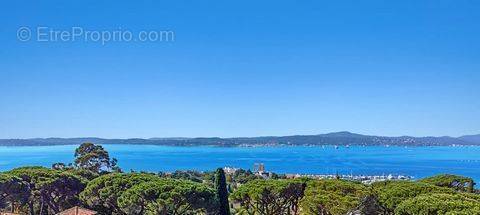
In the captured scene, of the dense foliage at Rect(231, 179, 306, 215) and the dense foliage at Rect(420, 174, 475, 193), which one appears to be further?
the dense foliage at Rect(420, 174, 475, 193)

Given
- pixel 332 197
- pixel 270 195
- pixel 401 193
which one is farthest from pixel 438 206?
pixel 270 195

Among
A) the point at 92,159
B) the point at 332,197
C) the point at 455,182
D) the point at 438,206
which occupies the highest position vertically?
the point at 92,159

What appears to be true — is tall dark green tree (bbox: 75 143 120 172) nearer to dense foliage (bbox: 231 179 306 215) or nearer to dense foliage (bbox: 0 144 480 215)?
dense foliage (bbox: 0 144 480 215)

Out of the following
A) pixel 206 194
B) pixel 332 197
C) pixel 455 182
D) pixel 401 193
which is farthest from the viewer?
pixel 455 182

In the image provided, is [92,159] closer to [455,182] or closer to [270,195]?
[270,195]

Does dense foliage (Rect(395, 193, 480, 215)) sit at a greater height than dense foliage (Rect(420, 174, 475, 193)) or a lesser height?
greater

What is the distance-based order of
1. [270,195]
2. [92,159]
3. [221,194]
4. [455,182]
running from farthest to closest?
[92,159] → [455,182] → [221,194] → [270,195]

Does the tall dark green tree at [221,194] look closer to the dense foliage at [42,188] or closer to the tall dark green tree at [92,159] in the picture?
the dense foliage at [42,188]

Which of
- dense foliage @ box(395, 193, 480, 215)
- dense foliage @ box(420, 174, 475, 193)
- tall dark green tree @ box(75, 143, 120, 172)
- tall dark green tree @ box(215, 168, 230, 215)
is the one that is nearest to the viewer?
dense foliage @ box(395, 193, 480, 215)

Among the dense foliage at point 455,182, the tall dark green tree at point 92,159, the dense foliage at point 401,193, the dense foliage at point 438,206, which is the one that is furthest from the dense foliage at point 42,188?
the dense foliage at point 455,182

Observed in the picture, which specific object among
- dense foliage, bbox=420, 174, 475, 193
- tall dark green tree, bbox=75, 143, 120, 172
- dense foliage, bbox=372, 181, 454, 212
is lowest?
dense foliage, bbox=420, 174, 475, 193

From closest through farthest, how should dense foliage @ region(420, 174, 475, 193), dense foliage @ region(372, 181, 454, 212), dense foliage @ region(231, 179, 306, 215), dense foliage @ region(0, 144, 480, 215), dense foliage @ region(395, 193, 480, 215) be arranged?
dense foliage @ region(395, 193, 480, 215) < dense foliage @ region(372, 181, 454, 212) < dense foliage @ region(0, 144, 480, 215) < dense foliage @ region(231, 179, 306, 215) < dense foliage @ region(420, 174, 475, 193)

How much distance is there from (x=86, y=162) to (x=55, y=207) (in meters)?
13.5

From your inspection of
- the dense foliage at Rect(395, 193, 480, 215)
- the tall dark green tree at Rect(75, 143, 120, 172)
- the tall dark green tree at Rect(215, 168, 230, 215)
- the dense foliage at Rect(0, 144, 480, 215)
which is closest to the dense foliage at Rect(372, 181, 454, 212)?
the dense foliage at Rect(0, 144, 480, 215)
